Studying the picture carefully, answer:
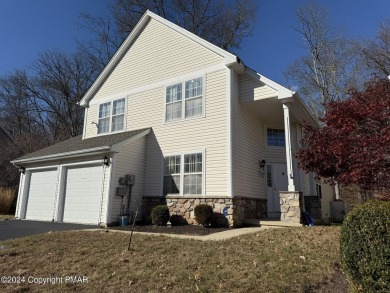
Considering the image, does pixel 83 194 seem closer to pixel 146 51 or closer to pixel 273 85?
pixel 146 51

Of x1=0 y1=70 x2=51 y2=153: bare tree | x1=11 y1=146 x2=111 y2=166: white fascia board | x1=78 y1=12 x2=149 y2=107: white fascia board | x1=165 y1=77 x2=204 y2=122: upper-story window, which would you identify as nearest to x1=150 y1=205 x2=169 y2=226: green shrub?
x1=11 y1=146 x2=111 y2=166: white fascia board

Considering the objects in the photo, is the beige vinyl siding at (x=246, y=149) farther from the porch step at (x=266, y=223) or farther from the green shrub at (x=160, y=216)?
the green shrub at (x=160, y=216)

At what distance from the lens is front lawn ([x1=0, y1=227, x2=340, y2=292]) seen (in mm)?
4613

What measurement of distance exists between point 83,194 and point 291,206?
26.2 ft

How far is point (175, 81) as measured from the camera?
40.5ft

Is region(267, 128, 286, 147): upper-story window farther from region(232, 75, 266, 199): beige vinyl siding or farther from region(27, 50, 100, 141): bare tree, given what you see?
region(27, 50, 100, 141): bare tree

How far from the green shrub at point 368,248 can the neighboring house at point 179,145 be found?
6.01 meters

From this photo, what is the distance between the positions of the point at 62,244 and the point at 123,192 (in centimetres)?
379

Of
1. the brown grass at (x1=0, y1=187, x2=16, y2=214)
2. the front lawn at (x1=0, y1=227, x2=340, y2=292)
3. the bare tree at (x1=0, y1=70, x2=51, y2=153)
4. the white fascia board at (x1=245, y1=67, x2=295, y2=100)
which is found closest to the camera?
the front lawn at (x1=0, y1=227, x2=340, y2=292)

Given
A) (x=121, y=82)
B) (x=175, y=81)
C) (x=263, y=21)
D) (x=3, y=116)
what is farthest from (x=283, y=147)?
(x=3, y=116)

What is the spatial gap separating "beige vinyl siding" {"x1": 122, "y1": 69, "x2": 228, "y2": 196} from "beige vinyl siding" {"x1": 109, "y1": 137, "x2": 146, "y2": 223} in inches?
10.1

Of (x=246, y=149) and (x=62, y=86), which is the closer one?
(x=246, y=149)

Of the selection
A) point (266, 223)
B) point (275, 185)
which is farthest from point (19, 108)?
point (266, 223)

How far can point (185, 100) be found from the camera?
11.9 m
